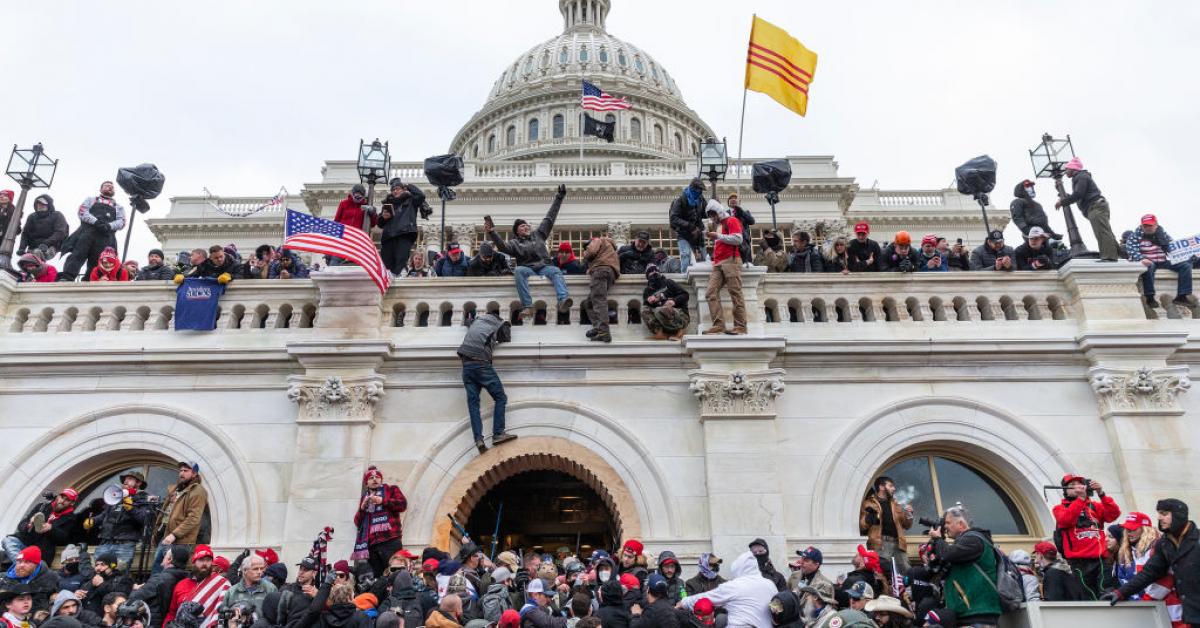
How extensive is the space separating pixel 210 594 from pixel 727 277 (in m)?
8.25

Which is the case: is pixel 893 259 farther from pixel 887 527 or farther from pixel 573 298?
pixel 573 298

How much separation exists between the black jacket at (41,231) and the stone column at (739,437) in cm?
1191

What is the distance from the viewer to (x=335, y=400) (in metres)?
11.9

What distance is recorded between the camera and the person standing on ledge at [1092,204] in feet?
43.5

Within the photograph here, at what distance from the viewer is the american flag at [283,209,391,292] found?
12438 mm

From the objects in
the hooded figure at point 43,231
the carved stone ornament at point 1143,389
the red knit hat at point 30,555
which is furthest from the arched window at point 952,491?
the hooded figure at point 43,231

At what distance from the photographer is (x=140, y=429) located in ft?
39.8

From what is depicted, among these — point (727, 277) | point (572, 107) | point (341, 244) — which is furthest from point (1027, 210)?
point (572, 107)

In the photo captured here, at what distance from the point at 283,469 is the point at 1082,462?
1184 centimetres

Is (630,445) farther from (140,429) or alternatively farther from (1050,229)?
(1050,229)

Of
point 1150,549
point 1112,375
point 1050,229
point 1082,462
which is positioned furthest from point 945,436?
point 1050,229

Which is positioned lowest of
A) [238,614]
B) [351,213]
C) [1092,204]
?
[238,614]

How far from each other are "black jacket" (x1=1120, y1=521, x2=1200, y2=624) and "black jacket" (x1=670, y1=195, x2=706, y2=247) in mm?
8621

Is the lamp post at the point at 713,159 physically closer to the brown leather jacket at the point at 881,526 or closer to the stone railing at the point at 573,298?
the stone railing at the point at 573,298
